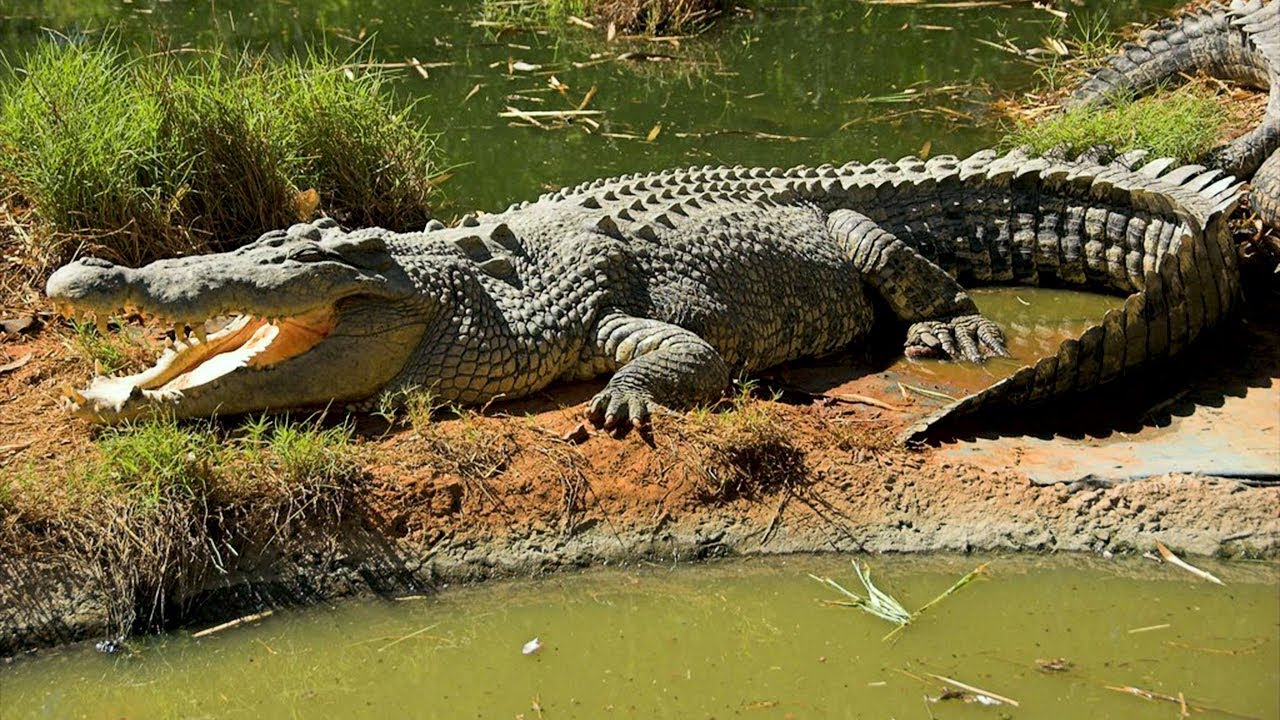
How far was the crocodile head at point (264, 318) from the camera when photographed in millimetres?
5375

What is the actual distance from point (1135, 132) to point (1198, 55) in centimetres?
199

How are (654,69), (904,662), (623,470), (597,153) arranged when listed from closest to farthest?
(904,662) < (623,470) < (597,153) < (654,69)

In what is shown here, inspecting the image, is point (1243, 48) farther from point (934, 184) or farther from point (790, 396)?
point (790, 396)

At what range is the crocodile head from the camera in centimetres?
538

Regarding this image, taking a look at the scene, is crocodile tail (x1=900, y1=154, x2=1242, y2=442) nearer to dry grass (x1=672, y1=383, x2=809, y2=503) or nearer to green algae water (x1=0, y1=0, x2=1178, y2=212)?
dry grass (x1=672, y1=383, x2=809, y2=503)

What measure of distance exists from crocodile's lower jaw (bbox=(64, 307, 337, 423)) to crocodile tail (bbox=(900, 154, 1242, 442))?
8.12 feet

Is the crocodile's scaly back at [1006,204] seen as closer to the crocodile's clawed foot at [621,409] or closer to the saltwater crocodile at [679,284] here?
the saltwater crocodile at [679,284]

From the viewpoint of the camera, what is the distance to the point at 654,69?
10672 mm

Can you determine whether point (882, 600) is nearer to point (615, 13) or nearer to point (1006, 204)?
point (1006, 204)

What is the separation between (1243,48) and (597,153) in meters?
4.25

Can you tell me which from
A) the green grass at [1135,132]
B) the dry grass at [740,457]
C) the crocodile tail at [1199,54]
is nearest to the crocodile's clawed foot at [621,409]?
the dry grass at [740,457]

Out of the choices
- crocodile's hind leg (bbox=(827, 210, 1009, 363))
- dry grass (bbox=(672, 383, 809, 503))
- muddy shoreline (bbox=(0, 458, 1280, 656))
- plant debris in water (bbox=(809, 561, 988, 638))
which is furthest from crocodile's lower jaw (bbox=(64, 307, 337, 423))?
crocodile's hind leg (bbox=(827, 210, 1009, 363))

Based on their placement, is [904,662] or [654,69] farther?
[654,69]

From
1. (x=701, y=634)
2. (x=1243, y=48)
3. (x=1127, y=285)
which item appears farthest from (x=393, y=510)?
(x=1243, y=48)
